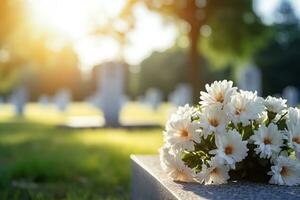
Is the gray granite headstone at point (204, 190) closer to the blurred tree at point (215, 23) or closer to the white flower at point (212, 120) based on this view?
the white flower at point (212, 120)

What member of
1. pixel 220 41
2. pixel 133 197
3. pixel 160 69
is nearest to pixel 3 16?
pixel 220 41

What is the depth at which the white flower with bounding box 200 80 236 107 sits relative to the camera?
277cm

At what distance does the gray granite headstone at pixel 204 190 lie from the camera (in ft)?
7.71

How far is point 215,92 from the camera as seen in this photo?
2797mm

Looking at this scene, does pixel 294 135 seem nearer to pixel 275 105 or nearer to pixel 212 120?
pixel 275 105

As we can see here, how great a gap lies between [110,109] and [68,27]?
9.40 m

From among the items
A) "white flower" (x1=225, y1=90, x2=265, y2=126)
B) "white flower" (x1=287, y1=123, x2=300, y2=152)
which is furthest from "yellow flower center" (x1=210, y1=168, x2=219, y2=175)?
"white flower" (x1=287, y1=123, x2=300, y2=152)

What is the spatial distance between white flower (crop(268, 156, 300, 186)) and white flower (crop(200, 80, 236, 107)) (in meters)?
0.40

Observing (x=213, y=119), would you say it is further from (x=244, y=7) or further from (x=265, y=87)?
(x=265, y=87)

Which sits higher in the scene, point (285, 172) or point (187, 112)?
point (187, 112)

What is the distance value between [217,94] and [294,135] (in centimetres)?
44

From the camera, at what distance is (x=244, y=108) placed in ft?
9.14

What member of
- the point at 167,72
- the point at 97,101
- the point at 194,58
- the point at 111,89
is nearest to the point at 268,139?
the point at 111,89

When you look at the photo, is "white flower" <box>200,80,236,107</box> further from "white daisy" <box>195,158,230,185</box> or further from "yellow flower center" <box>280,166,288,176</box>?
"yellow flower center" <box>280,166,288,176</box>
